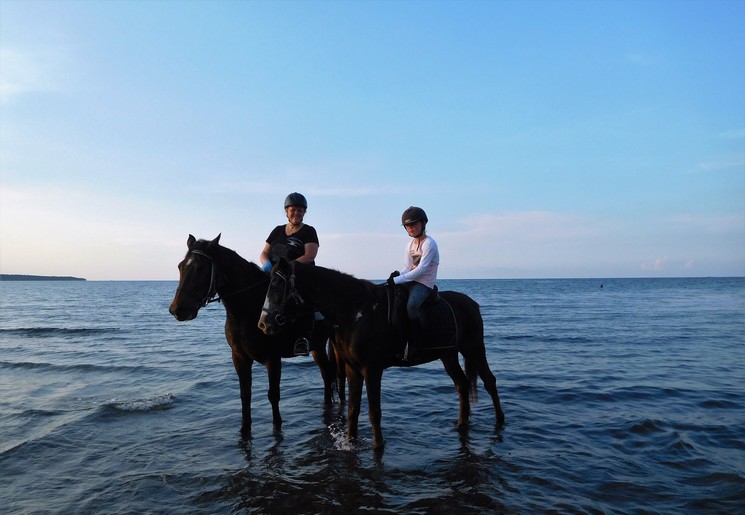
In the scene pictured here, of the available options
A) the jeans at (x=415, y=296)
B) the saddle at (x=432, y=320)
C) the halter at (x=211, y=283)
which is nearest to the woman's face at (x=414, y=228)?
the jeans at (x=415, y=296)

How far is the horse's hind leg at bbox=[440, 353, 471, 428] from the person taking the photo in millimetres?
7574

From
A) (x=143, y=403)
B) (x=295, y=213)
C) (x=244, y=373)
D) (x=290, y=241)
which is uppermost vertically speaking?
(x=295, y=213)

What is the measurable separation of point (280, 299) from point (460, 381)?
3.77m

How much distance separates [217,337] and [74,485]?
705 inches

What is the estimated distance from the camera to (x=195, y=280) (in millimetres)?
5832

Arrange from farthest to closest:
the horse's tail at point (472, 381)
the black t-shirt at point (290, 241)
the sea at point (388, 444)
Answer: the horse's tail at point (472, 381) < the black t-shirt at point (290, 241) < the sea at point (388, 444)

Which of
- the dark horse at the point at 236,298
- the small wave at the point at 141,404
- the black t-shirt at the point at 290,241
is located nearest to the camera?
the dark horse at the point at 236,298

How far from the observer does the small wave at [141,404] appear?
916 centimetres

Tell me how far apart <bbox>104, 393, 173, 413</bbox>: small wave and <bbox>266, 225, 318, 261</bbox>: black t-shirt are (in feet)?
15.6

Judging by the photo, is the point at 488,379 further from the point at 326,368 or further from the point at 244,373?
the point at 244,373

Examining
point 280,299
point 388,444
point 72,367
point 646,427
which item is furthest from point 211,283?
point 72,367

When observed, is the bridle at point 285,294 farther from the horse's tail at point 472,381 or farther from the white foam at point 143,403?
the white foam at point 143,403

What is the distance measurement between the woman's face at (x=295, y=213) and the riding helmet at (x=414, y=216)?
1.77 metres

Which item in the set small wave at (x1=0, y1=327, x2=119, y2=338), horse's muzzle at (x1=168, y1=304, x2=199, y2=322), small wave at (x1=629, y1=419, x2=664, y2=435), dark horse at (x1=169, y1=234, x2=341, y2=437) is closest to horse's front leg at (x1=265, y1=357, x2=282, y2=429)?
dark horse at (x1=169, y1=234, x2=341, y2=437)
